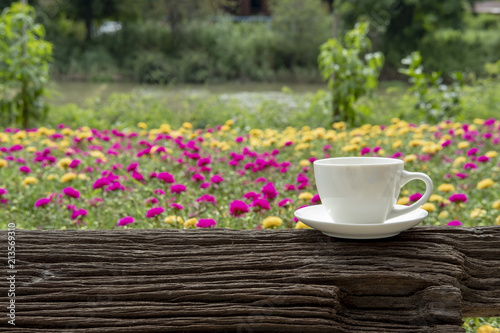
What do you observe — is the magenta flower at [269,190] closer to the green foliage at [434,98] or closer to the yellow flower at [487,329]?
the yellow flower at [487,329]

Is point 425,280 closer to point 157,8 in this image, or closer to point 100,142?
point 100,142

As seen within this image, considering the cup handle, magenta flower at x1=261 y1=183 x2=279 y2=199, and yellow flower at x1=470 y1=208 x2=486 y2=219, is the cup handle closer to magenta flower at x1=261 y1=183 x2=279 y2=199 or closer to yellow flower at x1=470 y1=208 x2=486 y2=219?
magenta flower at x1=261 y1=183 x2=279 y2=199

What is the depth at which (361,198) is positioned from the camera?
98 cm

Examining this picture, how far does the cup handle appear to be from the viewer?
102 cm

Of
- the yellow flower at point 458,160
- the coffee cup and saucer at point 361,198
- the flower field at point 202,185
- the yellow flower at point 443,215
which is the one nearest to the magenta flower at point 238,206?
the flower field at point 202,185

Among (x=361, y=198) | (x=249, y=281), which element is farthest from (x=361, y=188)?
(x=249, y=281)

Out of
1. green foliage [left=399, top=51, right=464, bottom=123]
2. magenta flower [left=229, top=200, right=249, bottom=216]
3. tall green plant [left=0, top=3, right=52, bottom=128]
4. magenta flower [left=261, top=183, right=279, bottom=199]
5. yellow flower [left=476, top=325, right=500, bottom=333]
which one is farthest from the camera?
green foliage [left=399, top=51, right=464, bottom=123]

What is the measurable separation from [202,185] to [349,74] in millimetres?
3357

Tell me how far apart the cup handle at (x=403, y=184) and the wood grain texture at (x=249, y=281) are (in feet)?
0.17

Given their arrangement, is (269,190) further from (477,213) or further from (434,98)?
(434,98)

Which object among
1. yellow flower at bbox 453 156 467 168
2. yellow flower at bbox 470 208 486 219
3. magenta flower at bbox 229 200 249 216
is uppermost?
magenta flower at bbox 229 200 249 216

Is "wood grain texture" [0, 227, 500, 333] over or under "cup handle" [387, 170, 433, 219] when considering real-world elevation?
under

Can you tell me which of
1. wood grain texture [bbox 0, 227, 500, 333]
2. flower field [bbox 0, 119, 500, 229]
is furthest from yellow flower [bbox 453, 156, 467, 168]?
wood grain texture [bbox 0, 227, 500, 333]

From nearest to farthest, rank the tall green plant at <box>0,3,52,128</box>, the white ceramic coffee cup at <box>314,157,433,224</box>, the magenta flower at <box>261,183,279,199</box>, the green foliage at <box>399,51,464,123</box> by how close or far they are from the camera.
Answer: the white ceramic coffee cup at <box>314,157,433,224</box>
the magenta flower at <box>261,183,279,199</box>
the tall green plant at <box>0,3,52,128</box>
the green foliage at <box>399,51,464,123</box>
